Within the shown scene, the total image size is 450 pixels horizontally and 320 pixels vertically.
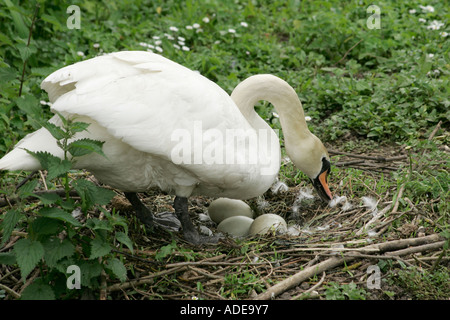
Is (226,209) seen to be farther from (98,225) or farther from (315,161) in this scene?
(98,225)

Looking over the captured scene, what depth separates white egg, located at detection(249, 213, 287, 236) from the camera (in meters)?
4.71

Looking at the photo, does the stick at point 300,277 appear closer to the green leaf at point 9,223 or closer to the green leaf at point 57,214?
the green leaf at point 57,214

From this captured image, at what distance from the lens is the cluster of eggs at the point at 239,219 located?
475 cm

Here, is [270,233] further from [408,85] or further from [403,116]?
[408,85]

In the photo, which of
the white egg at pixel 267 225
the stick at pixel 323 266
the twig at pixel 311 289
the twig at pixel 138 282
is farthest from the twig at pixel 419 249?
the twig at pixel 138 282

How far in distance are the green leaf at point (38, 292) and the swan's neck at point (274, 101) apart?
6.82ft

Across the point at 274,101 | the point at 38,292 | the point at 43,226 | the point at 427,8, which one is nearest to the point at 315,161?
the point at 274,101

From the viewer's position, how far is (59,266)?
3.56 metres

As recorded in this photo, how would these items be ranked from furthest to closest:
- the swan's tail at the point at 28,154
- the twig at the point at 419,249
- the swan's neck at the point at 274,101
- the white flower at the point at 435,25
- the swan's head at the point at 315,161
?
the white flower at the point at 435,25 → the swan's head at the point at 315,161 → the swan's neck at the point at 274,101 → the twig at the point at 419,249 → the swan's tail at the point at 28,154

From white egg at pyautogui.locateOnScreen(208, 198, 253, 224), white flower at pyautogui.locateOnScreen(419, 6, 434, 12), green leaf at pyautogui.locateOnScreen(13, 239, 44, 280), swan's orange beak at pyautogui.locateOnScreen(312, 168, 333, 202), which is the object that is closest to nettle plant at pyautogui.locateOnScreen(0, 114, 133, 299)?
green leaf at pyautogui.locateOnScreen(13, 239, 44, 280)

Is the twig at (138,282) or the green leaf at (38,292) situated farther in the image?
the twig at (138,282)

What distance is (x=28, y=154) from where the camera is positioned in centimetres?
387

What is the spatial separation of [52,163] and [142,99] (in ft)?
2.62

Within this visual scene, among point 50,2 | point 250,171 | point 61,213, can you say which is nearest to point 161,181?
point 250,171
